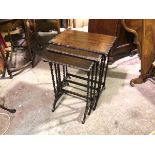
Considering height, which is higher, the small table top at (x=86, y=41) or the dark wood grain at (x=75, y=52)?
the small table top at (x=86, y=41)

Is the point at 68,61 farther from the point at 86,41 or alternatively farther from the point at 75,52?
the point at 86,41

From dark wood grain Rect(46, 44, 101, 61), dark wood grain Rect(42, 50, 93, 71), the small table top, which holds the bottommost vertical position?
dark wood grain Rect(42, 50, 93, 71)

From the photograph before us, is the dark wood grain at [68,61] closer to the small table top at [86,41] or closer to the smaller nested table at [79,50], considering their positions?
the smaller nested table at [79,50]

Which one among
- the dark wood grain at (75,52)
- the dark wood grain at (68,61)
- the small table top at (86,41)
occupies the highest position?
the small table top at (86,41)

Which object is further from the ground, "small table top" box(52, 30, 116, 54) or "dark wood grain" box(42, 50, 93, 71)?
"small table top" box(52, 30, 116, 54)

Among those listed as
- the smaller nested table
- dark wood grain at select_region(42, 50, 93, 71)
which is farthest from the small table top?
dark wood grain at select_region(42, 50, 93, 71)

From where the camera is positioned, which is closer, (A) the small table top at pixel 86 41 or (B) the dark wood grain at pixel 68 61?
(B) the dark wood grain at pixel 68 61

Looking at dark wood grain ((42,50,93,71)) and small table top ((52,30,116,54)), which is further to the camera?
small table top ((52,30,116,54))

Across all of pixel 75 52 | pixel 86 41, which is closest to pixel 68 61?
pixel 75 52

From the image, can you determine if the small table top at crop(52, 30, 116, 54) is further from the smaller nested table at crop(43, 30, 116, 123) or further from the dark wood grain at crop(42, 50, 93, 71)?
the dark wood grain at crop(42, 50, 93, 71)

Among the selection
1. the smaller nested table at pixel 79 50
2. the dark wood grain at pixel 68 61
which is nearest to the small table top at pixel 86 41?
the smaller nested table at pixel 79 50

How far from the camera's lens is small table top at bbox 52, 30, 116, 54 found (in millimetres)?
1549

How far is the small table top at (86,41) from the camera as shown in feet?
5.08
